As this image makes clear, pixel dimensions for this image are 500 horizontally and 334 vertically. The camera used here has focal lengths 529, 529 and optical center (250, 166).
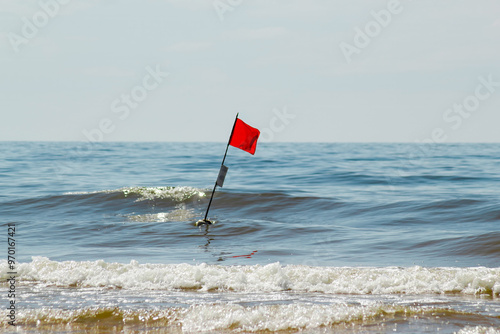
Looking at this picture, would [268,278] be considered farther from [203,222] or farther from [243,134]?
[203,222]

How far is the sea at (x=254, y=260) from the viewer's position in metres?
6.49

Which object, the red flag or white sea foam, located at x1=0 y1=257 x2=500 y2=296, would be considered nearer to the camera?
white sea foam, located at x1=0 y1=257 x2=500 y2=296

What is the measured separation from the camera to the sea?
21.3 feet

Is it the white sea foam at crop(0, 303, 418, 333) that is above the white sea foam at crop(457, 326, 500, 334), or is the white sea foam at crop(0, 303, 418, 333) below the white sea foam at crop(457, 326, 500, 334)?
below

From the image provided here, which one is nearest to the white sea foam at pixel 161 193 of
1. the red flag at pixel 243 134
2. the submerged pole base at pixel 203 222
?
the submerged pole base at pixel 203 222

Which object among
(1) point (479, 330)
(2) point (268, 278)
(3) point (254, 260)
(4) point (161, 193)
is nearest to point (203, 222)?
(3) point (254, 260)

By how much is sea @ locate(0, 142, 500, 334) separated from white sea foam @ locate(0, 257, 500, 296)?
0.02 metres

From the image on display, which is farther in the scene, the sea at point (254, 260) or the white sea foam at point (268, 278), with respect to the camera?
the white sea foam at point (268, 278)

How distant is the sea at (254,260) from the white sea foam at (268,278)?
0.07 feet

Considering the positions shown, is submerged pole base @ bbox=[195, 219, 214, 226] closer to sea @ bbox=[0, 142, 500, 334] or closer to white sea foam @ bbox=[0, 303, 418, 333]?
sea @ bbox=[0, 142, 500, 334]

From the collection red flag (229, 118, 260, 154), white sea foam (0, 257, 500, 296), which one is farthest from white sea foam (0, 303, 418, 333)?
red flag (229, 118, 260, 154)

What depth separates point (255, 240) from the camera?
12109 millimetres

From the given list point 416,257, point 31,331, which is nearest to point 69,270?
point 31,331

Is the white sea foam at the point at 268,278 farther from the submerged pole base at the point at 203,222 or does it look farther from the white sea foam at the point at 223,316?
the submerged pole base at the point at 203,222
